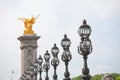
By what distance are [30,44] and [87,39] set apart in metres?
84.0

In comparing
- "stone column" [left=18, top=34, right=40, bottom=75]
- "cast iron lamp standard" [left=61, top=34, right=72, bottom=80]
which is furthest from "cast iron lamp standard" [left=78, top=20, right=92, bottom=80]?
"stone column" [left=18, top=34, right=40, bottom=75]

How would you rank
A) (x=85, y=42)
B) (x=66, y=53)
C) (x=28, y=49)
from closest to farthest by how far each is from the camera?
(x=85, y=42) → (x=66, y=53) → (x=28, y=49)

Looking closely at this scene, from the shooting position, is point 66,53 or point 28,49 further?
point 28,49

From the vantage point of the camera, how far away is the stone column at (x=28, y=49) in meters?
106

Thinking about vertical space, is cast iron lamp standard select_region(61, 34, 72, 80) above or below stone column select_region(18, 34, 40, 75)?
below

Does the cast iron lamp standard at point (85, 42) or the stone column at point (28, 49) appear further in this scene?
the stone column at point (28, 49)

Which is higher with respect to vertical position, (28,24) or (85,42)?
(28,24)

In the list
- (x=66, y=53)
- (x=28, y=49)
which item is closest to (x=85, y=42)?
(x=66, y=53)

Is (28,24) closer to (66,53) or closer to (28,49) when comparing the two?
(28,49)

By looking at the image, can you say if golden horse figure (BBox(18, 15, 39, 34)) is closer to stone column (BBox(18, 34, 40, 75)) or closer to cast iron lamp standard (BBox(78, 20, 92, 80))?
stone column (BBox(18, 34, 40, 75))

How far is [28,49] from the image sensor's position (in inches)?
4158

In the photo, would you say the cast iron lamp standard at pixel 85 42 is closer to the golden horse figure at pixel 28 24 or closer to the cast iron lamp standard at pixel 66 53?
the cast iron lamp standard at pixel 66 53

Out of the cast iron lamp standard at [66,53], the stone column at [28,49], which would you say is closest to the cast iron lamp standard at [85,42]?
the cast iron lamp standard at [66,53]

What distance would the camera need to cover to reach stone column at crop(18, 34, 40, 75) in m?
106
